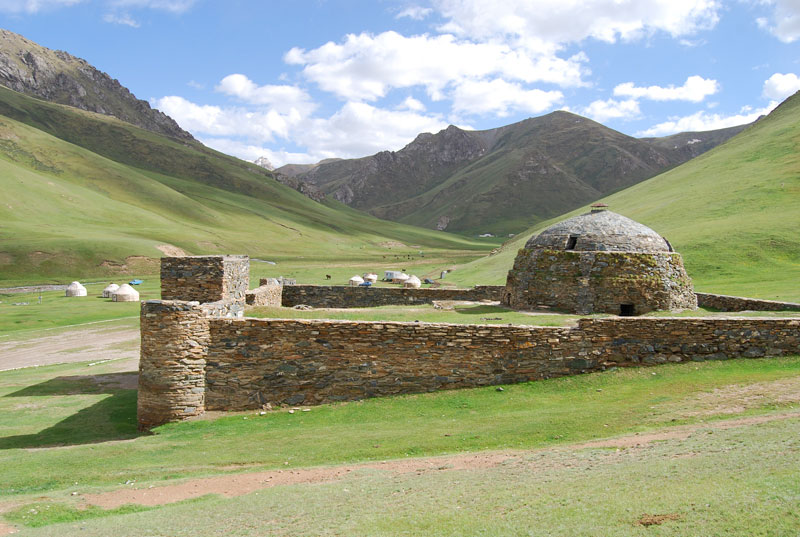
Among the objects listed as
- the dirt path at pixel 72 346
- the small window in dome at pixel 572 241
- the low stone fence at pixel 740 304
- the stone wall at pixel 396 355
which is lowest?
the dirt path at pixel 72 346

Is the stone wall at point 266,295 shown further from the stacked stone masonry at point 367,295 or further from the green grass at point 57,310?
the green grass at point 57,310

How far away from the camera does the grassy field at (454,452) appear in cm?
639

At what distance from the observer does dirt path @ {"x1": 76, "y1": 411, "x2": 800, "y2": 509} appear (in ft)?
30.7

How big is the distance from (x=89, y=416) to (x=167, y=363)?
13.2 feet

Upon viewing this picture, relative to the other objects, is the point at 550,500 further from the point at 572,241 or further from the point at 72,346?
the point at 72,346

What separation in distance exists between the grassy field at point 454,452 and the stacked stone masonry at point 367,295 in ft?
47.5

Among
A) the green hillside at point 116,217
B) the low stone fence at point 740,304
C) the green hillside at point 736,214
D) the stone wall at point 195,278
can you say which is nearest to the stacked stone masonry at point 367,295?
the low stone fence at point 740,304

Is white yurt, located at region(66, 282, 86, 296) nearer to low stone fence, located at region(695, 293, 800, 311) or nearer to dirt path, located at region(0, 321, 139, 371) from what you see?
dirt path, located at region(0, 321, 139, 371)

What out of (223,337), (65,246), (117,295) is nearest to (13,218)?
(65,246)

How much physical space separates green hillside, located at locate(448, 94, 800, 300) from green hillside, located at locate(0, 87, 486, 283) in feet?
200

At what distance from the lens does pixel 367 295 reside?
32.2 metres

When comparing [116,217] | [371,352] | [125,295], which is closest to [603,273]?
[371,352]

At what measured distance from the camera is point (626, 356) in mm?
14953

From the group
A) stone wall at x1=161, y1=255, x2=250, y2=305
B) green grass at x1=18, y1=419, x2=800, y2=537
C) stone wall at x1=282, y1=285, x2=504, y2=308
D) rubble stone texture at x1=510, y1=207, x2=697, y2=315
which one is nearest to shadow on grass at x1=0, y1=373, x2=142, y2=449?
stone wall at x1=161, y1=255, x2=250, y2=305
